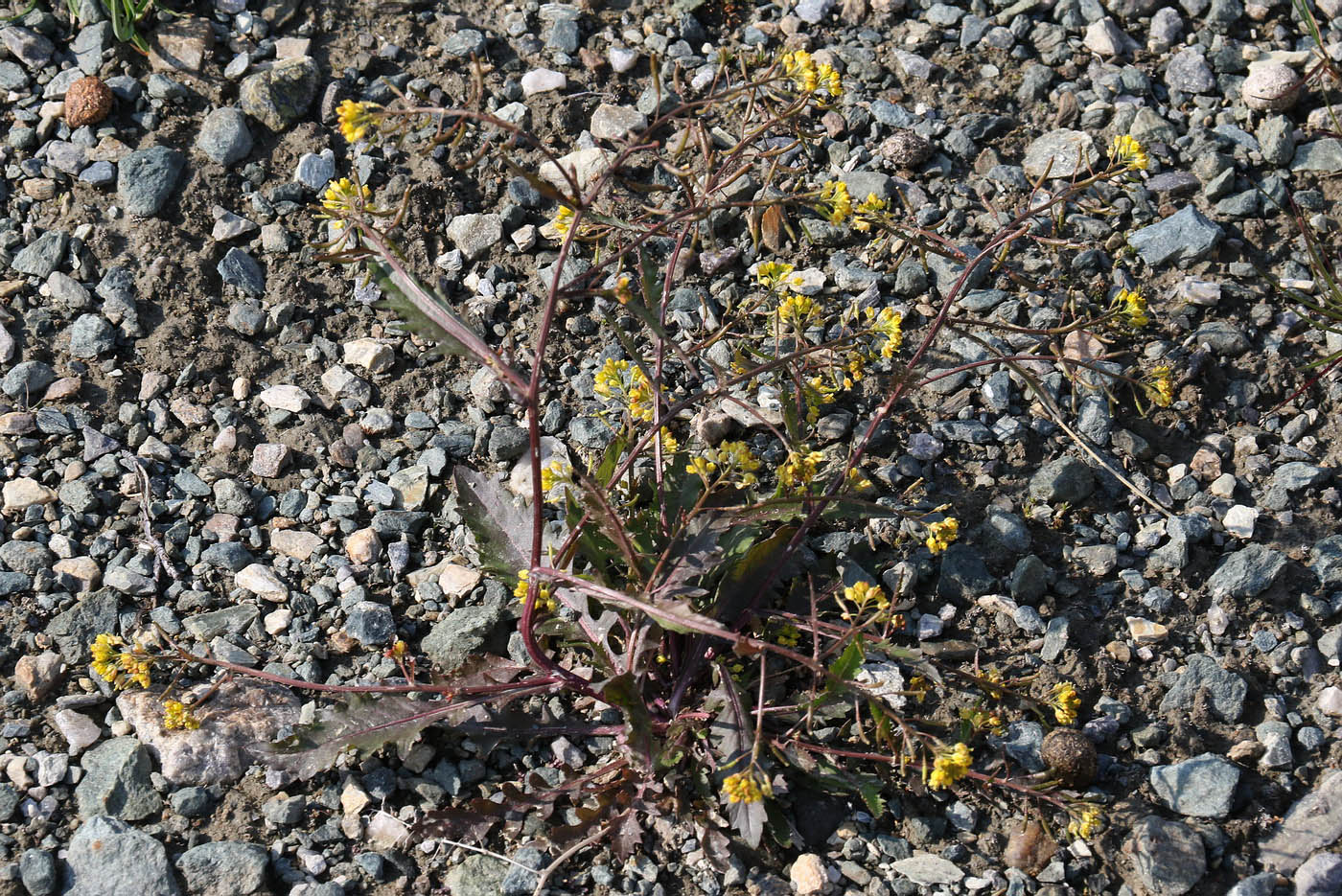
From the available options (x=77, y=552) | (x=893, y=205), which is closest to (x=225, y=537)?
(x=77, y=552)

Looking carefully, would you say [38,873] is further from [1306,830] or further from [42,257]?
[1306,830]

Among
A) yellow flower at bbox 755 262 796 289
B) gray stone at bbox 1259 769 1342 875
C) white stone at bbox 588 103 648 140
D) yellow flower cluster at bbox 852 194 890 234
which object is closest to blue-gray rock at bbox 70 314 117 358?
white stone at bbox 588 103 648 140

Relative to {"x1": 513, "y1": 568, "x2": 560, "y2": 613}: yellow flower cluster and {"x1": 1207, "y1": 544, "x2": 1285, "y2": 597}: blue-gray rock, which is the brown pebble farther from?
{"x1": 1207, "y1": 544, "x2": 1285, "y2": 597}: blue-gray rock

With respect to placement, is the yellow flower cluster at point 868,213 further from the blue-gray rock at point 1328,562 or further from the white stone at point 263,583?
the white stone at point 263,583

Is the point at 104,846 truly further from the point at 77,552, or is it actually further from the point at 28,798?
the point at 77,552

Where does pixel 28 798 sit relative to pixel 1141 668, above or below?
above

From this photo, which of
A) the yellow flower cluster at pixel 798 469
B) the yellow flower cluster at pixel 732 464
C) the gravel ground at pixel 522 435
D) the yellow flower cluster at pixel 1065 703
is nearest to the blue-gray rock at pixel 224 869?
the gravel ground at pixel 522 435

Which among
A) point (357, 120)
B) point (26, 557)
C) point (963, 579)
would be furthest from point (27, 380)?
point (963, 579)

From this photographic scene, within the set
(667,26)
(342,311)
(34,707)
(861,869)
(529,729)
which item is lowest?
(861,869)
